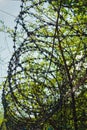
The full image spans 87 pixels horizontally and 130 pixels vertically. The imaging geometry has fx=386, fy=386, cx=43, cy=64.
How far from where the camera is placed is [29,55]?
21672 millimetres

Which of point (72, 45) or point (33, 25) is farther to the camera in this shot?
point (33, 25)

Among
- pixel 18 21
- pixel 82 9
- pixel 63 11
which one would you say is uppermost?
pixel 63 11

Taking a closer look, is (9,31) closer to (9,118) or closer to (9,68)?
(9,118)

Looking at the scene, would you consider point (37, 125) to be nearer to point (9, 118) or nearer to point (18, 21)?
point (18, 21)

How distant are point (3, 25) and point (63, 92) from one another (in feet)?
65.2

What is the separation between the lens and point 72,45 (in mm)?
18484

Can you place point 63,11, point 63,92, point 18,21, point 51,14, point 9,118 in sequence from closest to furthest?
1. point 63,92
2. point 18,21
3. point 9,118
4. point 63,11
5. point 51,14

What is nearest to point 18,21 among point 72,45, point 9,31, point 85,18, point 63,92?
point 63,92

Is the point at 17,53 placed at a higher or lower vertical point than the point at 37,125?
higher

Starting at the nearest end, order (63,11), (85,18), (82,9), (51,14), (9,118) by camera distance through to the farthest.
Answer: (9,118), (82,9), (85,18), (63,11), (51,14)

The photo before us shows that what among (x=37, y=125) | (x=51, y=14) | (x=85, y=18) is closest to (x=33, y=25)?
(x=51, y=14)

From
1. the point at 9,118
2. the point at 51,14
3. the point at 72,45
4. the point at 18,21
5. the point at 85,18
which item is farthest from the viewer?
the point at 51,14

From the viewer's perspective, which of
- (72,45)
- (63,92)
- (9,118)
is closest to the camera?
(63,92)

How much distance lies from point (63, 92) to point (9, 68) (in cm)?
225
